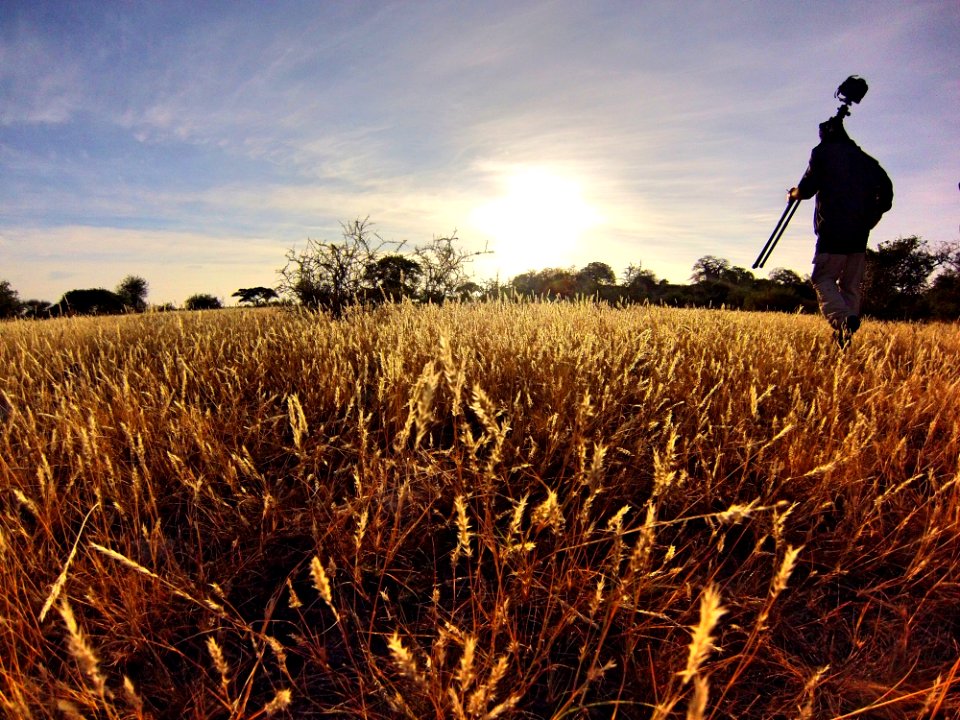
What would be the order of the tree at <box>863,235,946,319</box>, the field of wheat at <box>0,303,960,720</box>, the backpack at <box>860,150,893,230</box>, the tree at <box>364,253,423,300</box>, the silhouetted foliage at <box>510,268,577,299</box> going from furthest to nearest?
the tree at <box>863,235,946,319</box> → the silhouetted foliage at <box>510,268,577,299</box> → the tree at <box>364,253,423,300</box> → the backpack at <box>860,150,893,230</box> → the field of wheat at <box>0,303,960,720</box>

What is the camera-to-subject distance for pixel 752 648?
56.8 inches

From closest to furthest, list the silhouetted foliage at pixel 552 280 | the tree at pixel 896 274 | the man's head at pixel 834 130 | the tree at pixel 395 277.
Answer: the man's head at pixel 834 130 → the tree at pixel 395 277 → the silhouetted foliage at pixel 552 280 → the tree at pixel 896 274

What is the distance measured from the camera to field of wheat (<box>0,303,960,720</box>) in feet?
4.20

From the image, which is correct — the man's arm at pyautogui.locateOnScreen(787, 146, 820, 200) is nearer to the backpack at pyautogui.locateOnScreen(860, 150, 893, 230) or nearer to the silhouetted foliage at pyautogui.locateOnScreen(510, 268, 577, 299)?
the backpack at pyautogui.locateOnScreen(860, 150, 893, 230)

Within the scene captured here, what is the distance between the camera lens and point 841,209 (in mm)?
4812

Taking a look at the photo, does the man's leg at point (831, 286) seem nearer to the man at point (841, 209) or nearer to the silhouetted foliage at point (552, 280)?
the man at point (841, 209)

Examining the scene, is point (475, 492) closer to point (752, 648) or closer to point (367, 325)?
point (752, 648)

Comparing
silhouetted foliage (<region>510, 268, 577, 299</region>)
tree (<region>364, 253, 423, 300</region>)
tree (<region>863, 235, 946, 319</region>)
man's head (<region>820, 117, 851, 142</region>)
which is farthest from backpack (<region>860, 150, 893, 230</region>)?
tree (<region>863, 235, 946, 319</region>)

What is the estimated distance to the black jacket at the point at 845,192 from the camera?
480cm

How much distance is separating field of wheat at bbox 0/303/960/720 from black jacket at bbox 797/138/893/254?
281 centimetres

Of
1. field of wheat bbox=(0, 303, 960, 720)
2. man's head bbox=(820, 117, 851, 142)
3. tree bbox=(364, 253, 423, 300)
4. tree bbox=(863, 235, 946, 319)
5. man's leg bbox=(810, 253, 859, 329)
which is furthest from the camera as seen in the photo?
tree bbox=(863, 235, 946, 319)

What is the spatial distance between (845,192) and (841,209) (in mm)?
175

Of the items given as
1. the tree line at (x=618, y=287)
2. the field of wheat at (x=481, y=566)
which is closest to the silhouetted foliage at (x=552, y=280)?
the tree line at (x=618, y=287)

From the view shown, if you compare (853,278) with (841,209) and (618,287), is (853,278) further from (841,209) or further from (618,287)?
(618,287)
